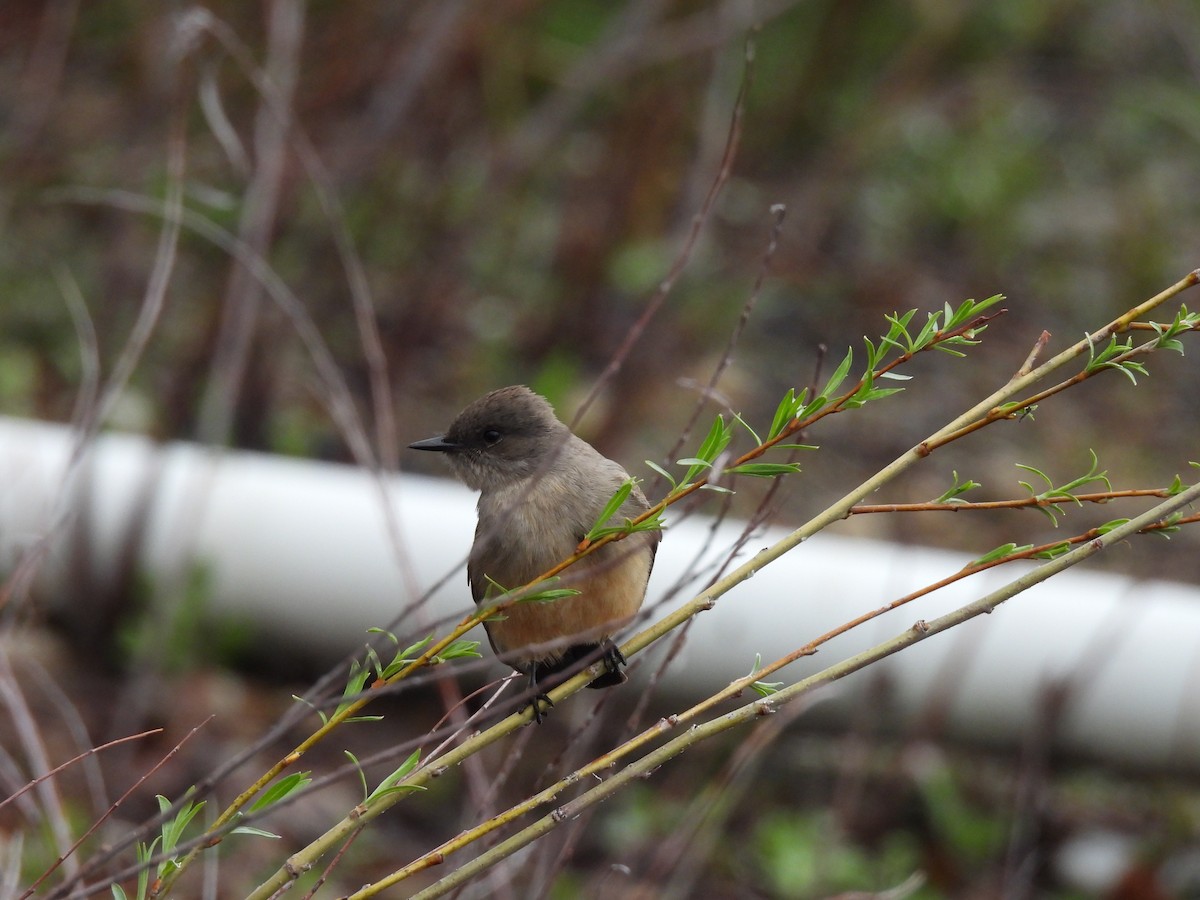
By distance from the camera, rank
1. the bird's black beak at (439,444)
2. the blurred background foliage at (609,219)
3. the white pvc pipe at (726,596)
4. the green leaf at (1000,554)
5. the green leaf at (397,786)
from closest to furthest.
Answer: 1. the green leaf at (397,786)
2. the green leaf at (1000,554)
3. the bird's black beak at (439,444)
4. the white pvc pipe at (726,596)
5. the blurred background foliage at (609,219)

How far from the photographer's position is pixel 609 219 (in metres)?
6.44

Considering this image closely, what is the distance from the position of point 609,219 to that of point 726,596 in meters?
2.47

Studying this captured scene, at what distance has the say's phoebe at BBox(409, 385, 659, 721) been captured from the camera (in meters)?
2.34

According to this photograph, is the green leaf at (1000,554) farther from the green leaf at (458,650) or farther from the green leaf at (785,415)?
the green leaf at (458,650)

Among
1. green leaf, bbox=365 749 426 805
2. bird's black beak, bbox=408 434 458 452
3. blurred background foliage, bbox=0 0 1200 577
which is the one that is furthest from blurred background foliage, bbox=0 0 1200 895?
green leaf, bbox=365 749 426 805

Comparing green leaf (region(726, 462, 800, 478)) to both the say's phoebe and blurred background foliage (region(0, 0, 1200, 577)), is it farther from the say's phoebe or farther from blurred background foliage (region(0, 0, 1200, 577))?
blurred background foliage (region(0, 0, 1200, 577))

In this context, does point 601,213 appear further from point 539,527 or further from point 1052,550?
point 1052,550

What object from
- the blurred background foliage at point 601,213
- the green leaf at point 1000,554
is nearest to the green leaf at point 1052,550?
the green leaf at point 1000,554

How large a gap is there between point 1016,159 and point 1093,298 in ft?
3.00

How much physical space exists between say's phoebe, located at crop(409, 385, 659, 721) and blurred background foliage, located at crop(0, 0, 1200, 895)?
2.16m

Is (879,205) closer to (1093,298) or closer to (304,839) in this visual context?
(1093,298)

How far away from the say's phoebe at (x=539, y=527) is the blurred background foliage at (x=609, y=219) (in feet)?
7.08

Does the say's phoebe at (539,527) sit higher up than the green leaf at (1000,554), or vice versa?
the green leaf at (1000,554)

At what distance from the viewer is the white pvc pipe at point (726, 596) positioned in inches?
180
